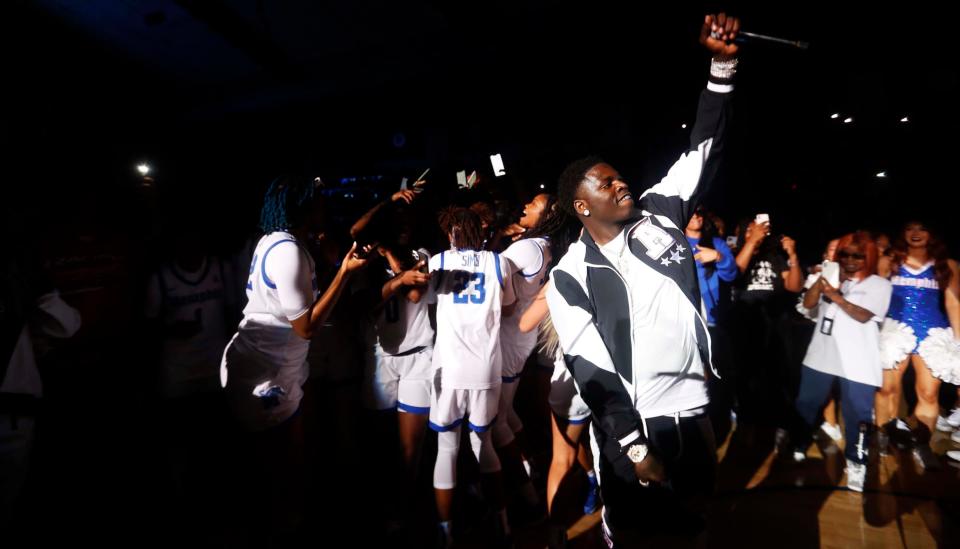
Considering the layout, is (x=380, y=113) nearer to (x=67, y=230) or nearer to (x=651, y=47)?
(x=651, y=47)

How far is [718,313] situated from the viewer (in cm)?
439

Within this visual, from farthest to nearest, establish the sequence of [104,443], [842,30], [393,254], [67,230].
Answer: [842,30] < [104,443] < [67,230] < [393,254]

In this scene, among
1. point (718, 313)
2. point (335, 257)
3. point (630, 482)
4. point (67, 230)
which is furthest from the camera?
point (718, 313)

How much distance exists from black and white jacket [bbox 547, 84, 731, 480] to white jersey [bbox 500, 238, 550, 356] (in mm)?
979

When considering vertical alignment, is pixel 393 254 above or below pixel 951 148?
below

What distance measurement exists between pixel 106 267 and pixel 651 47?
6.66m

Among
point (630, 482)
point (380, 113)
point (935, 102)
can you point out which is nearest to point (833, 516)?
point (630, 482)

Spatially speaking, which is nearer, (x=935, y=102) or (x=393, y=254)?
(x=393, y=254)

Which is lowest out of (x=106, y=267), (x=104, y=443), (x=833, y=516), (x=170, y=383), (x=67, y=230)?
(x=833, y=516)

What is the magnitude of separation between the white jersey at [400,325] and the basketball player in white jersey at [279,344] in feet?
1.74

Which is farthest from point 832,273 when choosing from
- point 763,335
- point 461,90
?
point 461,90

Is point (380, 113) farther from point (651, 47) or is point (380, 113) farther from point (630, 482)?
point (630, 482)

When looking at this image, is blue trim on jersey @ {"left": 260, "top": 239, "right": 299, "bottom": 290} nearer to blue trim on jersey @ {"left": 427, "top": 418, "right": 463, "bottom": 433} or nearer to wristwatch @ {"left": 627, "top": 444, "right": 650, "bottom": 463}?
blue trim on jersey @ {"left": 427, "top": 418, "right": 463, "bottom": 433}

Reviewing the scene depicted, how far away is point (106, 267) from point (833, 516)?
554cm
